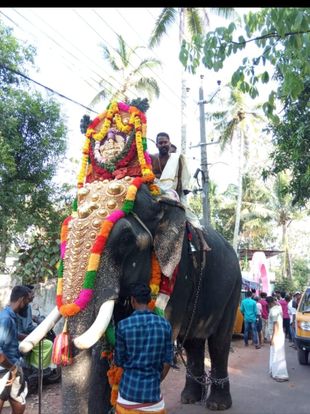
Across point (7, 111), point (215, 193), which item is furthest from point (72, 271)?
point (215, 193)

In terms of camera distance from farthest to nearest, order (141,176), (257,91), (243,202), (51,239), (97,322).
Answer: (243,202) < (51,239) < (141,176) < (257,91) < (97,322)

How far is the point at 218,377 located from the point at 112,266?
312 centimetres

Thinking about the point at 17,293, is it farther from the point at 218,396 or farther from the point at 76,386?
the point at 218,396

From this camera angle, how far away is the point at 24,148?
10.1m

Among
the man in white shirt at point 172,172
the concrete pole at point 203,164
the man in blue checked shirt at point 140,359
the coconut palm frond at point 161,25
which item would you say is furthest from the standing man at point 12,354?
the coconut palm frond at point 161,25

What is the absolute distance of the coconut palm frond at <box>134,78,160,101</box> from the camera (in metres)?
20.7

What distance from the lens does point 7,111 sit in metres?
9.46

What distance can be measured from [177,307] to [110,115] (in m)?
1.93

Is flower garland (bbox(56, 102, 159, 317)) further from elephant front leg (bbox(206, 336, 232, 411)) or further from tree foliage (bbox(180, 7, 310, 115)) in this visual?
elephant front leg (bbox(206, 336, 232, 411))

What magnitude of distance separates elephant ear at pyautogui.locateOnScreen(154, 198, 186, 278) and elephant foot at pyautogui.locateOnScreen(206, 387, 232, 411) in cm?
267

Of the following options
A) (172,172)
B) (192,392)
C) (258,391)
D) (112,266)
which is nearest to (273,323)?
(258,391)

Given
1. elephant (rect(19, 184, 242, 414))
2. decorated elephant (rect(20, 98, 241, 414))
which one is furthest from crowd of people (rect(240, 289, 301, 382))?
decorated elephant (rect(20, 98, 241, 414))

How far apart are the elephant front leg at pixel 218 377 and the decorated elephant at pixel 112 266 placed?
0.88 meters
